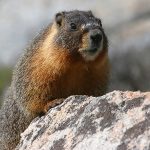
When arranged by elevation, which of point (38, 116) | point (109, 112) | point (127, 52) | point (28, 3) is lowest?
point (109, 112)

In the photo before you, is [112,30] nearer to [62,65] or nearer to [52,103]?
[62,65]

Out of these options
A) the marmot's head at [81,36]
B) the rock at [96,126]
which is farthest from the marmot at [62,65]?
the rock at [96,126]

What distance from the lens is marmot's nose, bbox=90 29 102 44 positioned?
8.96 m

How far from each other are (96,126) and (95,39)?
7.23ft

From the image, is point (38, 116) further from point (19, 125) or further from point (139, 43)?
point (139, 43)

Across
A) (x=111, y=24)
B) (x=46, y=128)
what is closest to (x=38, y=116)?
(x=46, y=128)

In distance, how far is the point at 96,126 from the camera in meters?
7.09

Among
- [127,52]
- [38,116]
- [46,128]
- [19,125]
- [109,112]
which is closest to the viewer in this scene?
[109,112]

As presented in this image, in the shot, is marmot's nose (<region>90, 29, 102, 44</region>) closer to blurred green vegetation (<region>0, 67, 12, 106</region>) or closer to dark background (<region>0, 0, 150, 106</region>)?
dark background (<region>0, 0, 150, 106</region>)

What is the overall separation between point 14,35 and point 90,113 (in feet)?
58.1

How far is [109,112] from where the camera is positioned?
7.21 metres

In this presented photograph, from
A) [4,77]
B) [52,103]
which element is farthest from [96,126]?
[4,77]

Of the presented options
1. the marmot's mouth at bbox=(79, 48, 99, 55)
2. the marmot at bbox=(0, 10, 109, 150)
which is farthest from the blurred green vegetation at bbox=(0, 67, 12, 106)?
the marmot's mouth at bbox=(79, 48, 99, 55)

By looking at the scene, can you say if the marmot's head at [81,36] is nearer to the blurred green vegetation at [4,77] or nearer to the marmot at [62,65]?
the marmot at [62,65]
